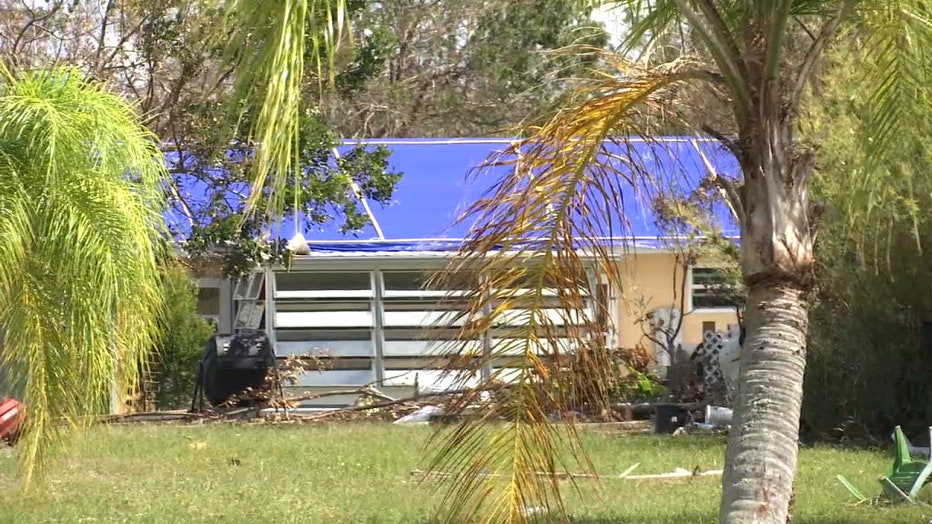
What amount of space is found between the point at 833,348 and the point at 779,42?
10.4m

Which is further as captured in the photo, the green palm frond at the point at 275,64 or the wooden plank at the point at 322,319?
the wooden plank at the point at 322,319

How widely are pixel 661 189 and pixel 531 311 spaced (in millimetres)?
1331

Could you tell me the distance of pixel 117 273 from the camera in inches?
321

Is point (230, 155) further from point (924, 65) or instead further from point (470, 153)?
point (924, 65)

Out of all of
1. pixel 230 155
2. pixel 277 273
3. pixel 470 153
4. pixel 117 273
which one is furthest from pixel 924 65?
pixel 470 153

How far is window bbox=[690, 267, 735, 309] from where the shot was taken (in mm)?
18819

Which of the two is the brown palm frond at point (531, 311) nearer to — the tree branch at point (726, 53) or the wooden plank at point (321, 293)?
the tree branch at point (726, 53)

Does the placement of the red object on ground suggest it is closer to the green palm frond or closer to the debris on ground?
the debris on ground

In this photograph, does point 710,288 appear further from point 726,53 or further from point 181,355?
point 726,53

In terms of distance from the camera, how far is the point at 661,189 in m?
6.49

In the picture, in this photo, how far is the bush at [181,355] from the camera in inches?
818

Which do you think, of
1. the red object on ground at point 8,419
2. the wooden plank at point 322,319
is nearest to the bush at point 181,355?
the wooden plank at point 322,319

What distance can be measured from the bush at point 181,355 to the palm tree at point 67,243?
12268mm

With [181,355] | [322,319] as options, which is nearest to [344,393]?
[322,319]
